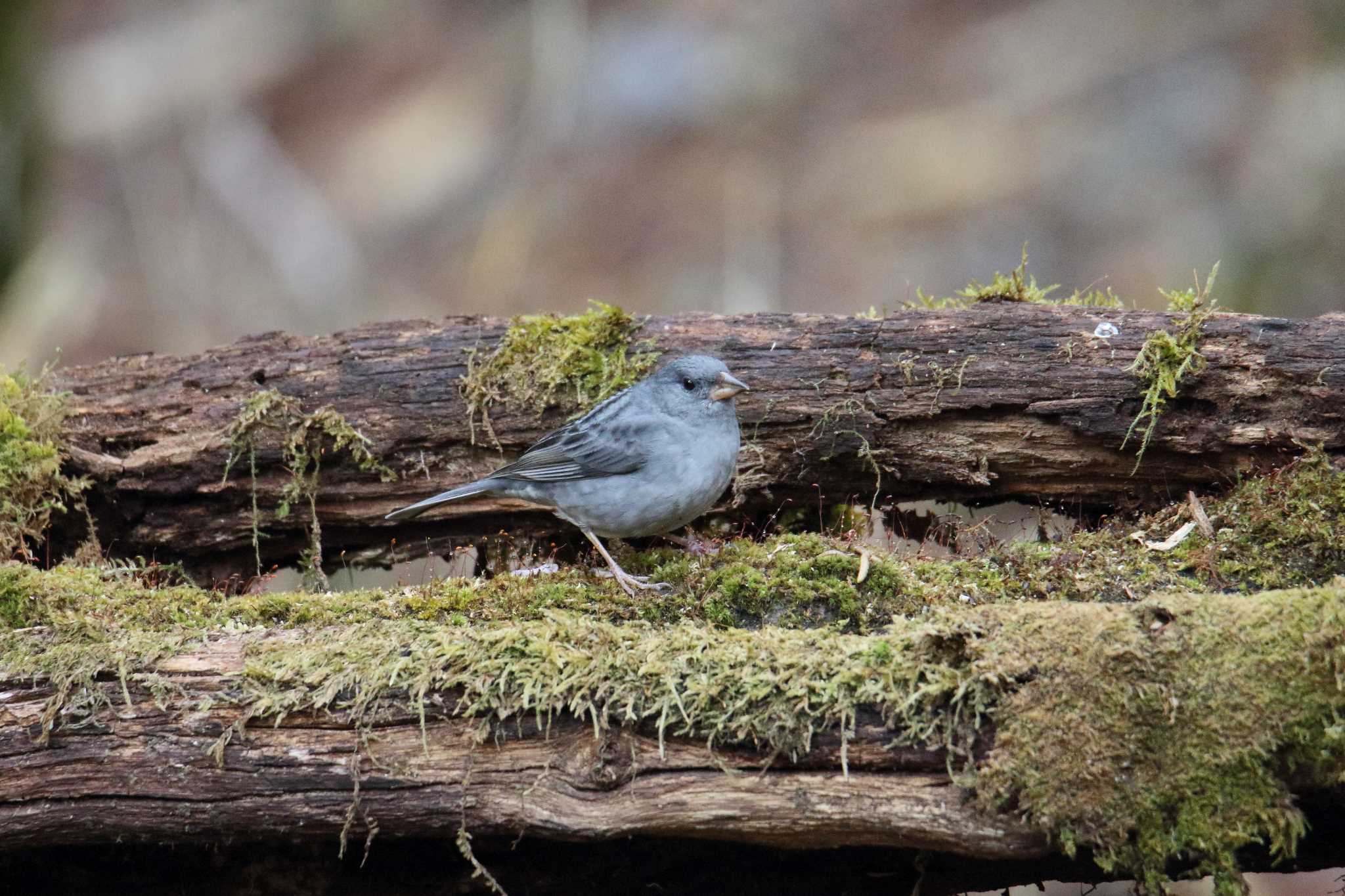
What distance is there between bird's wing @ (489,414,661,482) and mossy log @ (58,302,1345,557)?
1.55 feet

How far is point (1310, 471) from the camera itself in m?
5.18

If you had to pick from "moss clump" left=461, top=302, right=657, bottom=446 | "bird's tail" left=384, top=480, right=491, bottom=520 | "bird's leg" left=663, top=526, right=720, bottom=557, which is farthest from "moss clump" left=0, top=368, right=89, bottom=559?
"bird's leg" left=663, top=526, right=720, bottom=557

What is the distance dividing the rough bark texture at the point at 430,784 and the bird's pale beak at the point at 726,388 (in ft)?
7.26

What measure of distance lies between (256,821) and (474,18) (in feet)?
41.8

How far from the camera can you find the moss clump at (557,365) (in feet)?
20.2

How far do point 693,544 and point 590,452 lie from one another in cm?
85

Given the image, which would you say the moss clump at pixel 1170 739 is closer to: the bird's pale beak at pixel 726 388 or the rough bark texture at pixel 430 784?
the rough bark texture at pixel 430 784

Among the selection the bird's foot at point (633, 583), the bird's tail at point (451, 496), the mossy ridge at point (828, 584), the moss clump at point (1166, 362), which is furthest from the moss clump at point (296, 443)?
the moss clump at point (1166, 362)

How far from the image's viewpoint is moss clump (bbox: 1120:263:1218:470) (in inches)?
214

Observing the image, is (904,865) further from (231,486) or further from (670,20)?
(670,20)

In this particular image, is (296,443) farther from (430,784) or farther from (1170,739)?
(1170,739)

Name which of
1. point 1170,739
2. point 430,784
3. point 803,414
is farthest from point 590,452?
point 1170,739

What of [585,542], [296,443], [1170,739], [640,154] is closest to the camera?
[1170,739]

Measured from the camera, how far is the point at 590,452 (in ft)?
18.4
